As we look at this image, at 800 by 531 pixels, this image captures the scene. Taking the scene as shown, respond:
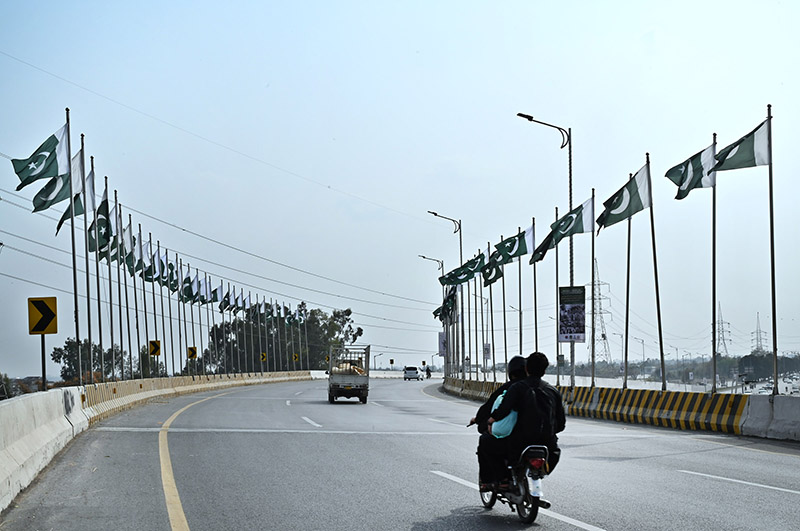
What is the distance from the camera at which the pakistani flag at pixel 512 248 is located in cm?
4097

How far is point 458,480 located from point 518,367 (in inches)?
129

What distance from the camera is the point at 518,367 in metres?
8.58

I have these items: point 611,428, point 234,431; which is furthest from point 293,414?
point 611,428

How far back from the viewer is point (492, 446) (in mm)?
8406

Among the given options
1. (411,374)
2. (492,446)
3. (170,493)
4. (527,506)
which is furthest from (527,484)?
(411,374)

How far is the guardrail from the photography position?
1845 cm

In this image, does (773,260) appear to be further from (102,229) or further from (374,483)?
(102,229)

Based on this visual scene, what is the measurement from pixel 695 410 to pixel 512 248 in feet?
68.2

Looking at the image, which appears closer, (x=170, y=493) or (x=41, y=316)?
(x=170, y=493)

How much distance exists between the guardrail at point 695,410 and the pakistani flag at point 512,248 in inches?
468

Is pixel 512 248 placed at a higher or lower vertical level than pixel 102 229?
lower

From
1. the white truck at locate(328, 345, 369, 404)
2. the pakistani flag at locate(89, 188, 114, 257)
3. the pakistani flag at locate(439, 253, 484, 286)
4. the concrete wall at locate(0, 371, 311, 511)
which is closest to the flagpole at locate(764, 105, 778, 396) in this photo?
the concrete wall at locate(0, 371, 311, 511)

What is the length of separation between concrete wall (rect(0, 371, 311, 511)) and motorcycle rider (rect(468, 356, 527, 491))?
4.96 meters

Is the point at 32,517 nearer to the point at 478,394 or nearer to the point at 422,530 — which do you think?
the point at 422,530
